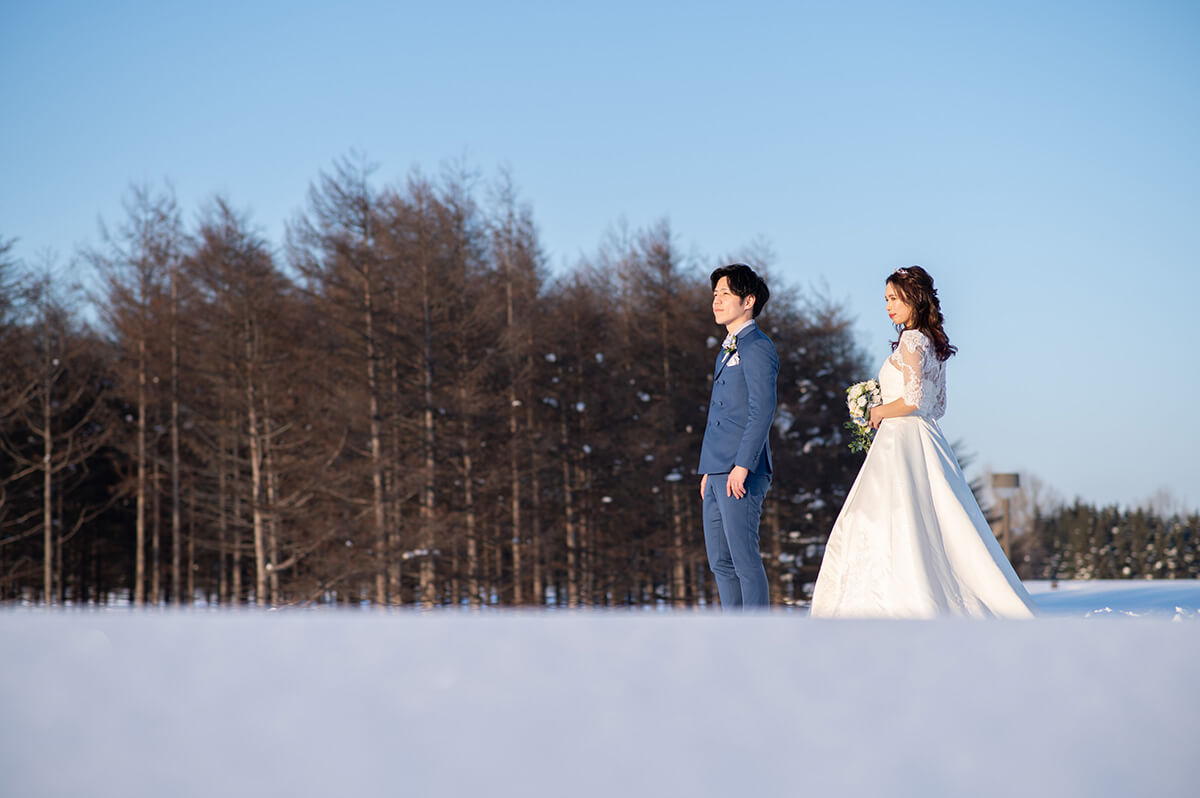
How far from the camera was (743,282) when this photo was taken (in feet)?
15.8

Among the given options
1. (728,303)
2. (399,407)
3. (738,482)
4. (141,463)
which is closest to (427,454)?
(399,407)

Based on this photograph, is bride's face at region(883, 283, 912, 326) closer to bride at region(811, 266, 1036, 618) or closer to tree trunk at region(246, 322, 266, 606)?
bride at region(811, 266, 1036, 618)

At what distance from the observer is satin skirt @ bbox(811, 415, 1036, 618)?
13.5 feet

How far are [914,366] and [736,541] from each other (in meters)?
1.18

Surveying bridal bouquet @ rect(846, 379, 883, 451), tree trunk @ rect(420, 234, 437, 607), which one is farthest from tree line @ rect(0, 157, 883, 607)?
bridal bouquet @ rect(846, 379, 883, 451)

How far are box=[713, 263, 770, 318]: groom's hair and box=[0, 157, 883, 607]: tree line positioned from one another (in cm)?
1486

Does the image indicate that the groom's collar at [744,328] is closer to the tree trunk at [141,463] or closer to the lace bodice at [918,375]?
the lace bodice at [918,375]

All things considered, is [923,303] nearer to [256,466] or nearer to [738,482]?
[738,482]

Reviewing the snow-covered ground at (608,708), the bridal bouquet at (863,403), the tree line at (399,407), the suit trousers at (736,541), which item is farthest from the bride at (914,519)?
the tree line at (399,407)

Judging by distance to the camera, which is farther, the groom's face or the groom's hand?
the groom's face

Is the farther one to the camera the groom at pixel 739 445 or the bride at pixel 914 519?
the groom at pixel 739 445

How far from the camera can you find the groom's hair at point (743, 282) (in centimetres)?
478

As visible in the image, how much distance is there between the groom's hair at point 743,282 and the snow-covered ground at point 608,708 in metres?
3.52

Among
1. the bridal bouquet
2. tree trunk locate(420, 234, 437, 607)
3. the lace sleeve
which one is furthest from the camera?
tree trunk locate(420, 234, 437, 607)
